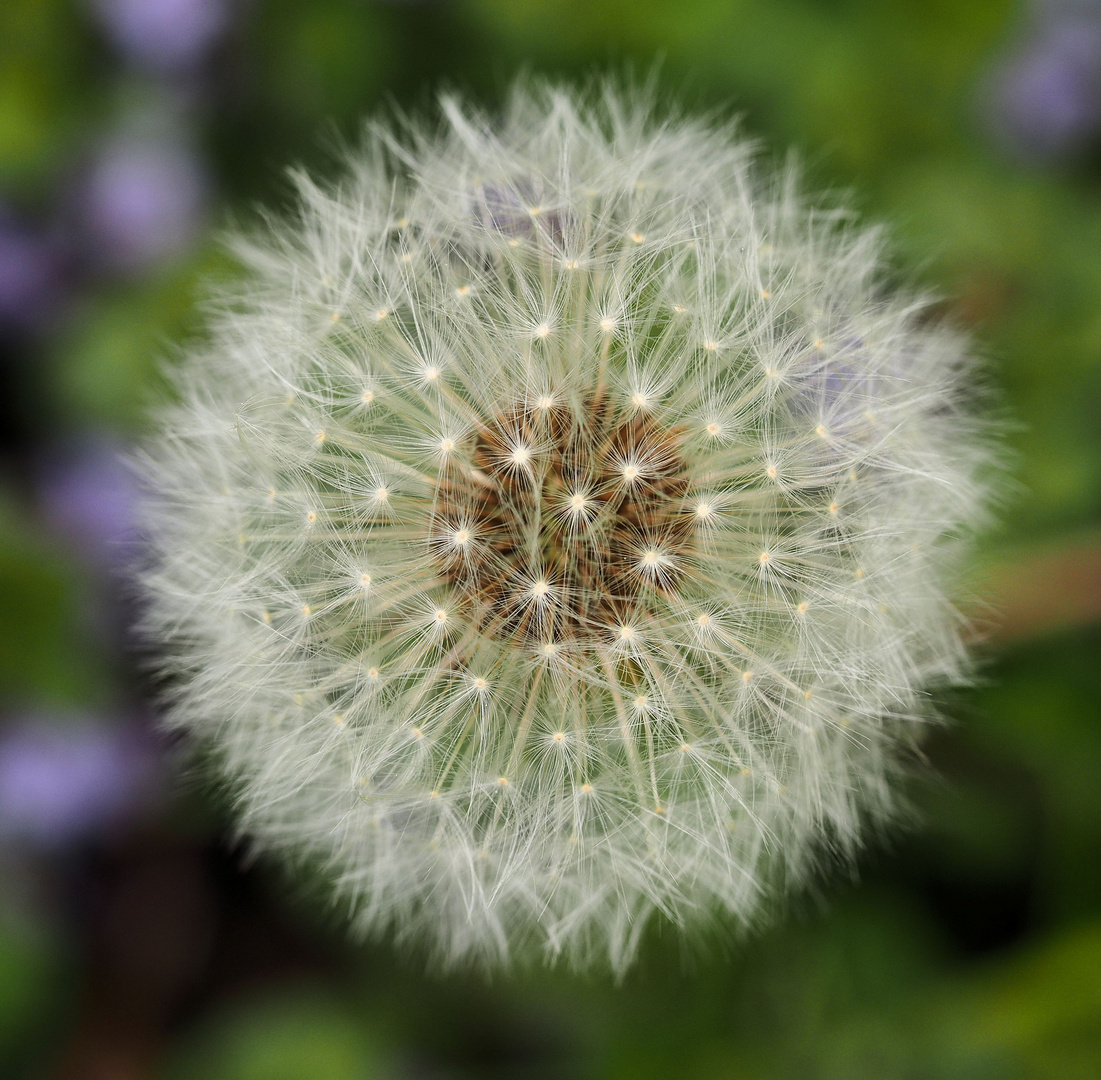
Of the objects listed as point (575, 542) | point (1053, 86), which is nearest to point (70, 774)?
point (575, 542)

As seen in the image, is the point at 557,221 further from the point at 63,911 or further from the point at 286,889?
the point at 63,911

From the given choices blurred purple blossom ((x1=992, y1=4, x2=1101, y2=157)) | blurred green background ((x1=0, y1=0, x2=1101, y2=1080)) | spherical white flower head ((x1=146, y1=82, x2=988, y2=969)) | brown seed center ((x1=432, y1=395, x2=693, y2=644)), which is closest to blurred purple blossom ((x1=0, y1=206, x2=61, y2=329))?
blurred green background ((x1=0, y1=0, x2=1101, y2=1080))

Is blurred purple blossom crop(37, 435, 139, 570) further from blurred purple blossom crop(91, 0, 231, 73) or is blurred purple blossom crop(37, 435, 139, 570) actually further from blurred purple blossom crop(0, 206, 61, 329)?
blurred purple blossom crop(91, 0, 231, 73)

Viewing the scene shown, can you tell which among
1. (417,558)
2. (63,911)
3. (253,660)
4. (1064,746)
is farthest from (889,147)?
(63,911)

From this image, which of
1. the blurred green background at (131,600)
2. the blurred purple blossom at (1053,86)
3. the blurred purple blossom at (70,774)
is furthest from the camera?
the blurred purple blossom at (1053,86)

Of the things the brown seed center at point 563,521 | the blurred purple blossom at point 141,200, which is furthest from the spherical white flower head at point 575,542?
the blurred purple blossom at point 141,200

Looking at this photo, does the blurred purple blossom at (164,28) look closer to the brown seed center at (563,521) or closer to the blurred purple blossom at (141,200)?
the blurred purple blossom at (141,200)
